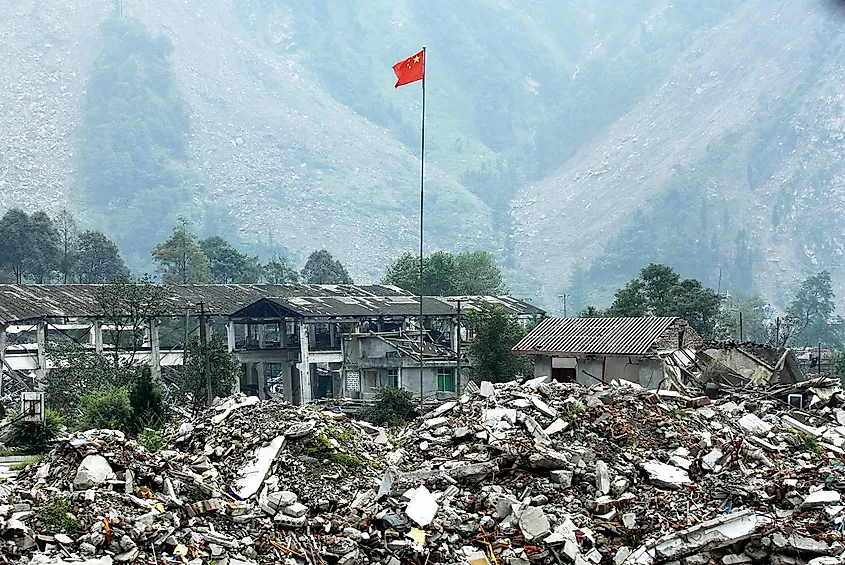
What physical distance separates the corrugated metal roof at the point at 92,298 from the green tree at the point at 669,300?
13307 millimetres

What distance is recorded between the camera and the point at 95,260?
282ft

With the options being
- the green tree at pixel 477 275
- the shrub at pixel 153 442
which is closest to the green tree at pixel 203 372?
the shrub at pixel 153 442

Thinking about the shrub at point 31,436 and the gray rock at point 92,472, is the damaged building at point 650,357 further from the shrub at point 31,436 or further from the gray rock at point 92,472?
the gray rock at point 92,472

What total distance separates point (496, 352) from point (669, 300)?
58.2 feet

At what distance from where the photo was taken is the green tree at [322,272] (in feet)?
313

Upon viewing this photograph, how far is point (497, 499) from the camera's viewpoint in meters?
15.0

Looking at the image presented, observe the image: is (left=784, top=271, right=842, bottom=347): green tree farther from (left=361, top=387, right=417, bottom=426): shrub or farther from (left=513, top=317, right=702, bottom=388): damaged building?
(left=361, top=387, right=417, bottom=426): shrub

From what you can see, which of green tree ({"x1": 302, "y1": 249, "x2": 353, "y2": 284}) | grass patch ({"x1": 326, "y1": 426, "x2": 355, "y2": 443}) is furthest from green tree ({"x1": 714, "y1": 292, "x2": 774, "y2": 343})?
grass patch ({"x1": 326, "y1": 426, "x2": 355, "y2": 443})

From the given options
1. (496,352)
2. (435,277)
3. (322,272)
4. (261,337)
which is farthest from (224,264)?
(496,352)

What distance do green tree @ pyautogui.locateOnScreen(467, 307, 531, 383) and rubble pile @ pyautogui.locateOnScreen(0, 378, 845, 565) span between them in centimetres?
1803

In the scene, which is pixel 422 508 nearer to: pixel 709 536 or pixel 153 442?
pixel 709 536

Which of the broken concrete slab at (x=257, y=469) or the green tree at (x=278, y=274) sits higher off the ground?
the green tree at (x=278, y=274)

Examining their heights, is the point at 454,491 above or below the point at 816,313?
above

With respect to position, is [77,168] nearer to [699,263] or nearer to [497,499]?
[699,263]
